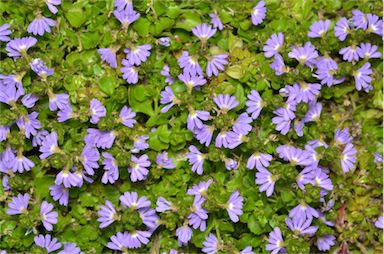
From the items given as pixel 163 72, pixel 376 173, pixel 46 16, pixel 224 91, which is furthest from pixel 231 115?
pixel 46 16

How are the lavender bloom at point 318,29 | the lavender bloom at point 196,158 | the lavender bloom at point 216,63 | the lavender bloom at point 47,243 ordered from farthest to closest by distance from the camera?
the lavender bloom at point 318,29
the lavender bloom at point 216,63
the lavender bloom at point 196,158
the lavender bloom at point 47,243

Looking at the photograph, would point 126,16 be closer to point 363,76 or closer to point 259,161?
point 259,161

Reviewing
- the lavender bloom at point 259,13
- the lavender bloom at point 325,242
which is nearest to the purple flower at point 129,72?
the lavender bloom at point 259,13

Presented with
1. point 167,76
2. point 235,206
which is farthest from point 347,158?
point 167,76

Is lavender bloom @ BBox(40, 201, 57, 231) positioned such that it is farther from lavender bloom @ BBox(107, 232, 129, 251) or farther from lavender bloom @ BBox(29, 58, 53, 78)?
lavender bloom @ BBox(29, 58, 53, 78)

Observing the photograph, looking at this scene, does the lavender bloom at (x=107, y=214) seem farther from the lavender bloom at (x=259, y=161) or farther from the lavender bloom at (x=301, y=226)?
the lavender bloom at (x=301, y=226)

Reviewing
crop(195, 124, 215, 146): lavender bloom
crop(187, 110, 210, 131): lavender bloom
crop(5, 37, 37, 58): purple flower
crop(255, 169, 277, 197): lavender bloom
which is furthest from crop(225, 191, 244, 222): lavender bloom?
crop(5, 37, 37, 58): purple flower
